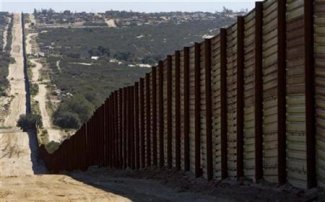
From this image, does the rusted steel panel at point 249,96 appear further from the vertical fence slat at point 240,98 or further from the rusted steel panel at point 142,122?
the rusted steel panel at point 142,122

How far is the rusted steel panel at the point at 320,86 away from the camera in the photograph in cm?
A: 894

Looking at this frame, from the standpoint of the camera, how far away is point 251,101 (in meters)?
11.6

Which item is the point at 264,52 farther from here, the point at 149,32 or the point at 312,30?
the point at 149,32

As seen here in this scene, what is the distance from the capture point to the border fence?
30.4 ft

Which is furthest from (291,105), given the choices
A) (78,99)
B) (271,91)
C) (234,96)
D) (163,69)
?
(78,99)

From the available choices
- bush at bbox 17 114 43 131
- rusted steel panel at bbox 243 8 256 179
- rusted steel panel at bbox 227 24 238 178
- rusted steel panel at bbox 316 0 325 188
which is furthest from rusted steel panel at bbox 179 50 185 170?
bush at bbox 17 114 43 131

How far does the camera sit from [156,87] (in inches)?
778

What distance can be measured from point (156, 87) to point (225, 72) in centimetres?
684

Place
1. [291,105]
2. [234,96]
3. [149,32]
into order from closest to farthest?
[291,105], [234,96], [149,32]

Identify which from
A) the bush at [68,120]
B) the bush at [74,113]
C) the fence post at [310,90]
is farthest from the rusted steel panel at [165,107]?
the bush at [68,120]

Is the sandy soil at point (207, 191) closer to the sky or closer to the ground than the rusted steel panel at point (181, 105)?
closer to the ground

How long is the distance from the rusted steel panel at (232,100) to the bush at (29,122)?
6544 cm

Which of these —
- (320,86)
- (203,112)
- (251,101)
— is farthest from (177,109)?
(320,86)

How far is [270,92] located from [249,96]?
3.36ft
